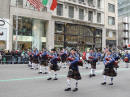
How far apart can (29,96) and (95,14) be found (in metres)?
38.4

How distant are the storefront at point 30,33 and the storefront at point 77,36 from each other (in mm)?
2961

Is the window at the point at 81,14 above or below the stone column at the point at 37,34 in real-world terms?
above

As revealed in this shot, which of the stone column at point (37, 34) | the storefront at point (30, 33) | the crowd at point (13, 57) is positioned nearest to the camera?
the crowd at point (13, 57)

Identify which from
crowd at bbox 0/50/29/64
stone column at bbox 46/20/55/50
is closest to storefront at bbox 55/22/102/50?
stone column at bbox 46/20/55/50

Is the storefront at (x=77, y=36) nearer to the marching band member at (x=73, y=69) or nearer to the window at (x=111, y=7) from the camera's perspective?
the window at (x=111, y=7)

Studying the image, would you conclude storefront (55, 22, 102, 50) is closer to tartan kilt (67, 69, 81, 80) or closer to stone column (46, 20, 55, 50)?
stone column (46, 20, 55, 50)

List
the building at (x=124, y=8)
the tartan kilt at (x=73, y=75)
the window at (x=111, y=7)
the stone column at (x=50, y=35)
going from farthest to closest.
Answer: the building at (x=124, y=8)
the window at (x=111, y=7)
the stone column at (x=50, y=35)
the tartan kilt at (x=73, y=75)

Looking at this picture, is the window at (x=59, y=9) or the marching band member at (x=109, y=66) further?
the window at (x=59, y=9)

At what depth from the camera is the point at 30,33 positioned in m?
32.2

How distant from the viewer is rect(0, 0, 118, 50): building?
100ft

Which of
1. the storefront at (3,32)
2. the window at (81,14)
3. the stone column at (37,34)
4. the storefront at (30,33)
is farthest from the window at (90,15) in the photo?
the storefront at (3,32)

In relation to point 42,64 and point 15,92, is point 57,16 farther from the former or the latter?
point 15,92

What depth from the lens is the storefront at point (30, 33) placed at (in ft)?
99.9

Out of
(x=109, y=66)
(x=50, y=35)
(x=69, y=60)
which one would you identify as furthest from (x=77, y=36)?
(x=69, y=60)
